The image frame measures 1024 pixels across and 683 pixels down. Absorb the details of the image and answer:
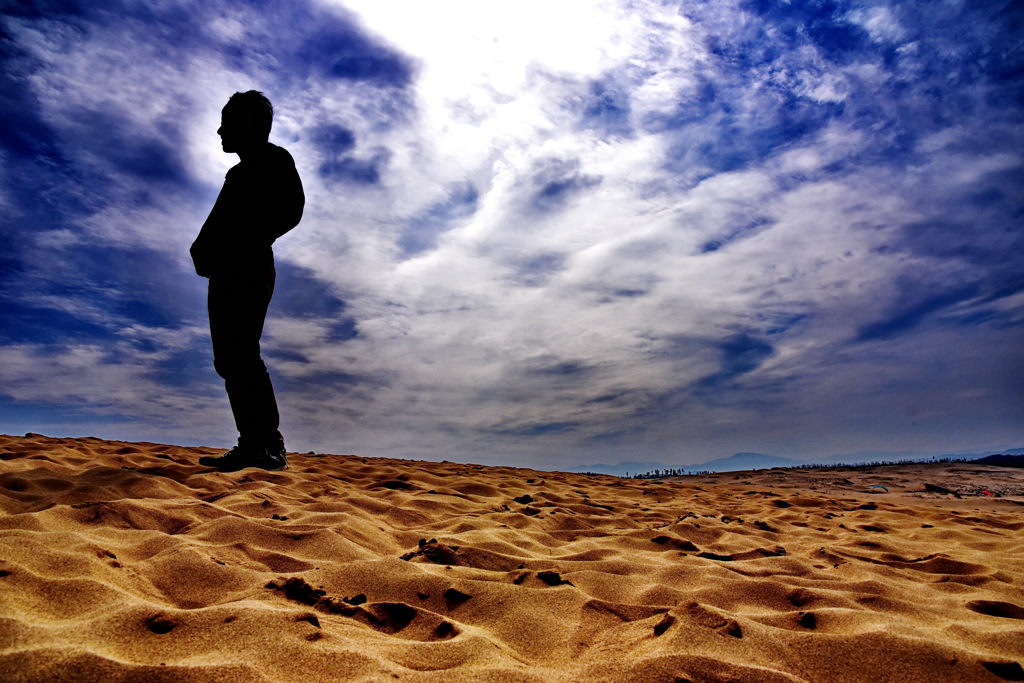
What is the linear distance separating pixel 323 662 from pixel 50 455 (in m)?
5.02

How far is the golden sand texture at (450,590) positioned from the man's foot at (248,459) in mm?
760

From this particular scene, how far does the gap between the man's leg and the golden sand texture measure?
3.69 feet

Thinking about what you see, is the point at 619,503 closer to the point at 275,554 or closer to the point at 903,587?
the point at 903,587

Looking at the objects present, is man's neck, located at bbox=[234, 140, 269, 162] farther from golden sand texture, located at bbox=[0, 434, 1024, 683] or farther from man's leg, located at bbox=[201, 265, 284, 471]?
golden sand texture, located at bbox=[0, 434, 1024, 683]

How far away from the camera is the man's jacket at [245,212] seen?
5316 millimetres

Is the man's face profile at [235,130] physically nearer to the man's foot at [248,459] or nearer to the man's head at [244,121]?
the man's head at [244,121]

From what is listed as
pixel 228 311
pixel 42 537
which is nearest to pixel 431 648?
pixel 42 537

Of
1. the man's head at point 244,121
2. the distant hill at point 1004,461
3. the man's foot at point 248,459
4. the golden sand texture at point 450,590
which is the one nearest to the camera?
the golden sand texture at point 450,590

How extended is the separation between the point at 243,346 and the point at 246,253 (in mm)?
968

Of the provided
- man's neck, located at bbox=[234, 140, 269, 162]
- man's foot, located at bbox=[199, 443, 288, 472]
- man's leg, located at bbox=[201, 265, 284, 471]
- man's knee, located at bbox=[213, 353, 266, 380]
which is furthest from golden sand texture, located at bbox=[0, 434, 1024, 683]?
man's neck, located at bbox=[234, 140, 269, 162]

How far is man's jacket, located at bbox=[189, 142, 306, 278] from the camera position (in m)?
5.32

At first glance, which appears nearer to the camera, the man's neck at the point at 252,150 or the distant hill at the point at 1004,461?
the man's neck at the point at 252,150

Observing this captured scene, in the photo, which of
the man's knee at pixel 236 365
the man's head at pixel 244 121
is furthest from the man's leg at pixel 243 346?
the man's head at pixel 244 121

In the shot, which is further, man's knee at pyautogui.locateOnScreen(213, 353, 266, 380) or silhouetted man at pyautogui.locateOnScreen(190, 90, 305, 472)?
man's knee at pyautogui.locateOnScreen(213, 353, 266, 380)
